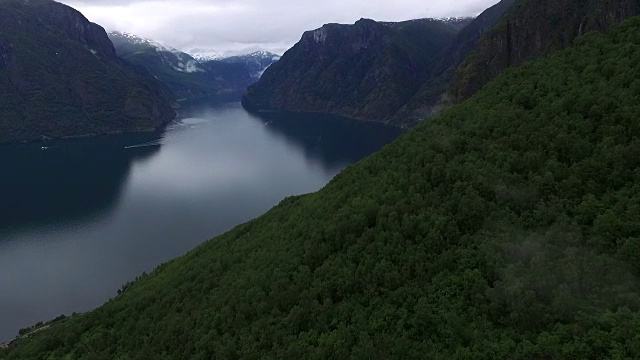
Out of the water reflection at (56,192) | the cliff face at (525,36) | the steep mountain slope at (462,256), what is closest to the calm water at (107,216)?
the water reflection at (56,192)

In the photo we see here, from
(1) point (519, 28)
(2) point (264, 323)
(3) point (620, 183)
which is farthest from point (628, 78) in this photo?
(1) point (519, 28)

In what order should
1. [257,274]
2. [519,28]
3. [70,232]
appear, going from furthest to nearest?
[519,28] < [70,232] < [257,274]

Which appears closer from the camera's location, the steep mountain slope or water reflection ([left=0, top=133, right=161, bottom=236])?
the steep mountain slope

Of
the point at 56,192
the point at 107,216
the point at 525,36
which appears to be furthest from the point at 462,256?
the point at 525,36

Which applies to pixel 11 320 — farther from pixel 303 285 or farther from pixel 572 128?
pixel 572 128

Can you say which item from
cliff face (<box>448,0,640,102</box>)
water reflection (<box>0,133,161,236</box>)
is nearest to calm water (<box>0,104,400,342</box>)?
water reflection (<box>0,133,161,236</box>)

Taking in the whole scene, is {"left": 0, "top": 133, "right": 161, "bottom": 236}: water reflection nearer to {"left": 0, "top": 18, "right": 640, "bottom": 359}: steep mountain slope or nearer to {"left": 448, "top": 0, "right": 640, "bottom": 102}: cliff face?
{"left": 0, "top": 18, "right": 640, "bottom": 359}: steep mountain slope

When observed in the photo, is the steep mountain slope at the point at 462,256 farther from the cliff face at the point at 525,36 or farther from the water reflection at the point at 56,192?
the cliff face at the point at 525,36
